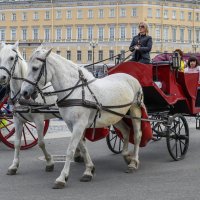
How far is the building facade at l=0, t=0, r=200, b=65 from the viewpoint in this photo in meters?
73.8

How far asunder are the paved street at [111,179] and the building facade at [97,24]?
64.0m

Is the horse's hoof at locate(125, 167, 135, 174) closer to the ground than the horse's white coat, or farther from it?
closer to the ground

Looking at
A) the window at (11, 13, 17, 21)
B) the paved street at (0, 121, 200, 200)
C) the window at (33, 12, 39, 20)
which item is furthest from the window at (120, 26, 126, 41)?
the paved street at (0, 121, 200, 200)

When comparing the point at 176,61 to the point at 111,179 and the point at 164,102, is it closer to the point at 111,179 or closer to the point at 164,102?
the point at 164,102

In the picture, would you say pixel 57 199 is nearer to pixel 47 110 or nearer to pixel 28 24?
pixel 47 110

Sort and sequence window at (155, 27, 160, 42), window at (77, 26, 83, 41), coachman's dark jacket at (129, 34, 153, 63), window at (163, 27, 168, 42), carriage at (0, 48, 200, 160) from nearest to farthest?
carriage at (0, 48, 200, 160)
coachman's dark jacket at (129, 34, 153, 63)
window at (155, 27, 160, 42)
window at (163, 27, 168, 42)
window at (77, 26, 83, 41)

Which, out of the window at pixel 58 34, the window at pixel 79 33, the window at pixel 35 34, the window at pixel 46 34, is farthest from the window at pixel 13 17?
the window at pixel 79 33

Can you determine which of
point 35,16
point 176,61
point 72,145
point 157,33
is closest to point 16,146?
point 72,145

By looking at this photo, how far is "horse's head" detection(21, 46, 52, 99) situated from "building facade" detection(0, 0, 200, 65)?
217ft

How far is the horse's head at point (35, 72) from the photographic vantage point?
6.47 m

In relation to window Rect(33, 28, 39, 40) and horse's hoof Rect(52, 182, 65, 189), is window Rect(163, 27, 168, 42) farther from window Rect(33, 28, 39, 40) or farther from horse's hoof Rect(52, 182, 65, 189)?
horse's hoof Rect(52, 182, 65, 189)

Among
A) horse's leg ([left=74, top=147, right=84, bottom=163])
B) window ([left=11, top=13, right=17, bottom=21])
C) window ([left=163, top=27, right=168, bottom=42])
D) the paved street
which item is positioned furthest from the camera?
window ([left=11, top=13, right=17, bottom=21])

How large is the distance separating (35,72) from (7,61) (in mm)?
1049

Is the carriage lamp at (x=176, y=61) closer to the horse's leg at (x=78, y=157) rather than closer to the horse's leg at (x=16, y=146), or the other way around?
the horse's leg at (x=78, y=157)
